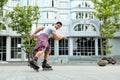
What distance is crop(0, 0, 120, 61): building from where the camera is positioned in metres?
72.9

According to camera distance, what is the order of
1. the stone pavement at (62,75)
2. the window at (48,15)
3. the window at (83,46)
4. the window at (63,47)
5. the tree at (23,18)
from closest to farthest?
the stone pavement at (62,75)
the tree at (23,18)
the window at (83,46)
the window at (48,15)
the window at (63,47)

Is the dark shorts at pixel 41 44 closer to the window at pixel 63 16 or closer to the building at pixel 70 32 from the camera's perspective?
A: the building at pixel 70 32

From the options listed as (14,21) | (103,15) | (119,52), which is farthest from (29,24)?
(119,52)

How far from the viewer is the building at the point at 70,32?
239 feet

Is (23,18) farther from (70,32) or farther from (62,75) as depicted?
(62,75)

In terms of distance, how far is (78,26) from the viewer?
241 ft

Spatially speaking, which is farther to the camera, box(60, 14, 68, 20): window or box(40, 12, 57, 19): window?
box(60, 14, 68, 20): window

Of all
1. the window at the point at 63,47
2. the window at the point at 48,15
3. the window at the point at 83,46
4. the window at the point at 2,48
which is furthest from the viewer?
the window at the point at 63,47

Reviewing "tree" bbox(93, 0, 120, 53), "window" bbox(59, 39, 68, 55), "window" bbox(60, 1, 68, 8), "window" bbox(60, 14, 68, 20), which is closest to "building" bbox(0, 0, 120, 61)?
"window" bbox(59, 39, 68, 55)

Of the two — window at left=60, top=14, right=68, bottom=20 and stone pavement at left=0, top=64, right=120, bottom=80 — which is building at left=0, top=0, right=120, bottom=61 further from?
stone pavement at left=0, top=64, right=120, bottom=80

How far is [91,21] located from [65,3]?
270 inches

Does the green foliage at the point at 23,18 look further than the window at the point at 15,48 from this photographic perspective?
No

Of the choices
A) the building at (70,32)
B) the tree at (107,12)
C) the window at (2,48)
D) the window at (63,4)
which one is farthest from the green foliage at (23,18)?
the window at (63,4)

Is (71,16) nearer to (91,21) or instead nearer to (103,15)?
(91,21)
